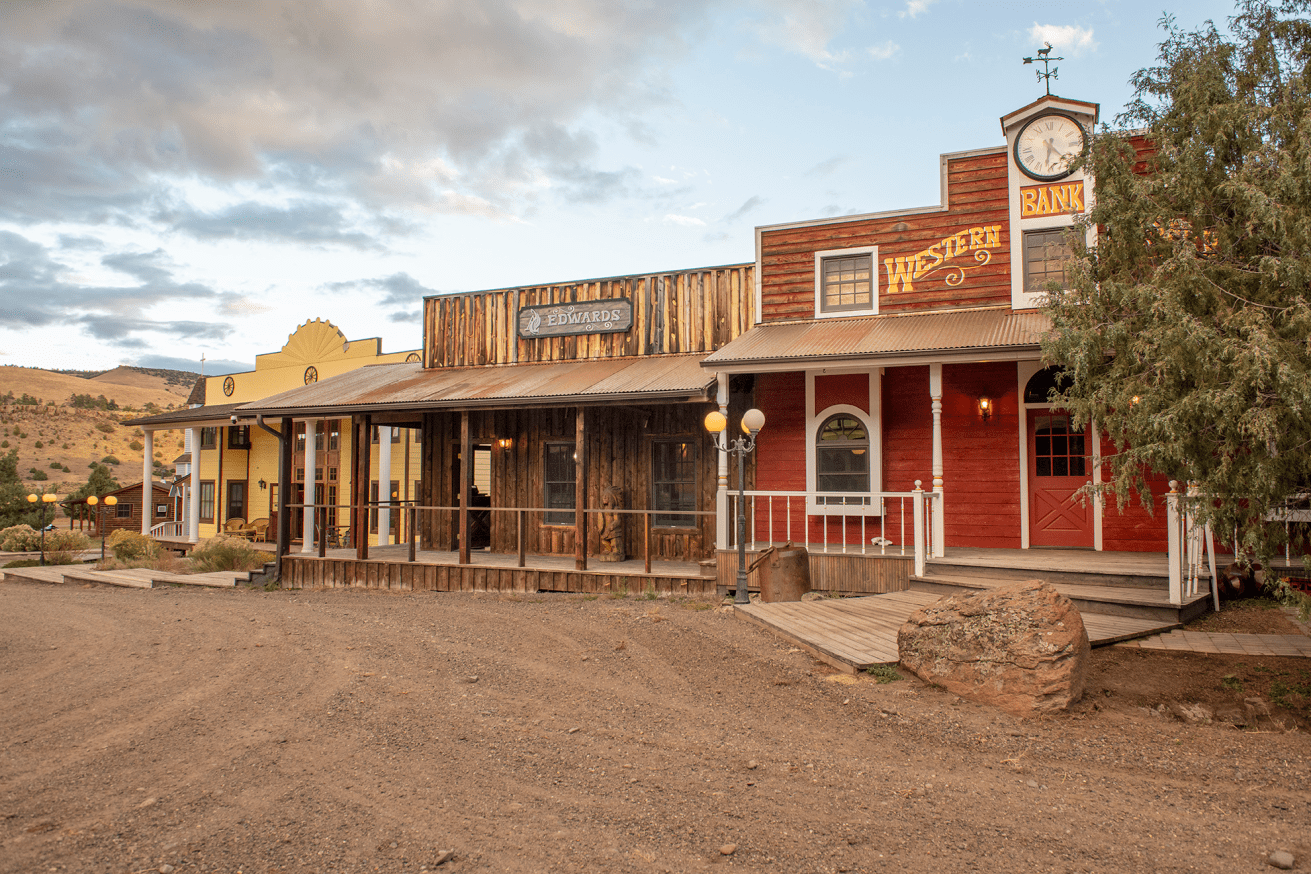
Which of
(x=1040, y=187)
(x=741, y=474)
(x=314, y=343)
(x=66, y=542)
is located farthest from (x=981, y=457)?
(x=66, y=542)

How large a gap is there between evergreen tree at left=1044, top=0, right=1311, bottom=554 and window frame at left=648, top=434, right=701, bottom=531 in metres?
6.88

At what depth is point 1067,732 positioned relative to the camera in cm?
469

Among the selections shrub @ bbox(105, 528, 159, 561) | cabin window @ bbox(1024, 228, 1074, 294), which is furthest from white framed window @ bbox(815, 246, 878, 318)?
shrub @ bbox(105, 528, 159, 561)

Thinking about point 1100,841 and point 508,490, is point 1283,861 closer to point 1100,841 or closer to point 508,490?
point 1100,841

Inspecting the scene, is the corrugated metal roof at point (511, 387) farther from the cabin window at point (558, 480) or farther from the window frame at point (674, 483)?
the cabin window at point (558, 480)

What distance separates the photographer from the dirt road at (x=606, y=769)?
332 centimetres

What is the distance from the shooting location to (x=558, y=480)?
13.4 metres

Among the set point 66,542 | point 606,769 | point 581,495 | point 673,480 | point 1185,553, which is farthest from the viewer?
point 66,542

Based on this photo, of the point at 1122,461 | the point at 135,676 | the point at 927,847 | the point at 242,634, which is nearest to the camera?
the point at 927,847

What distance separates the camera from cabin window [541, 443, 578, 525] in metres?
13.4

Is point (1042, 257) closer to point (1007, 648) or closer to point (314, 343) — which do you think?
point (1007, 648)

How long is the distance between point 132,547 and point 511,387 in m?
12.1

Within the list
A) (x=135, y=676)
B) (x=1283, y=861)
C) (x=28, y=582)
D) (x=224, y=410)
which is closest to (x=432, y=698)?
(x=135, y=676)

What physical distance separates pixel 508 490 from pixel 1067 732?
1037 cm
